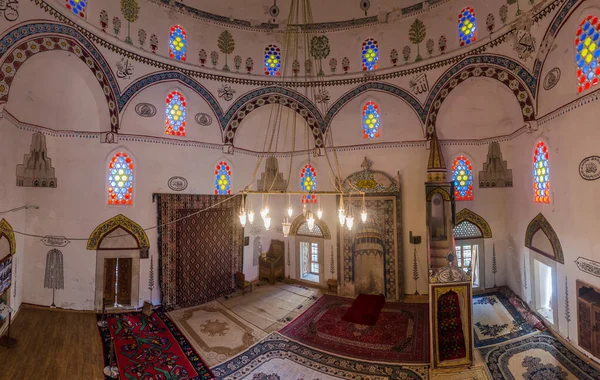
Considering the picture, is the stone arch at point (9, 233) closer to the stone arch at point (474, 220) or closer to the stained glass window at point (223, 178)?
the stained glass window at point (223, 178)

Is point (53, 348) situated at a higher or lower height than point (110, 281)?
lower

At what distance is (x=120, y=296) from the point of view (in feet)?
28.0

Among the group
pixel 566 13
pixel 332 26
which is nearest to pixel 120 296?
pixel 332 26

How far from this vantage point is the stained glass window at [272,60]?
34.8 feet

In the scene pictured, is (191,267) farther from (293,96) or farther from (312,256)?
(293,96)

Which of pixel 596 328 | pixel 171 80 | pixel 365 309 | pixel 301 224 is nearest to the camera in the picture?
pixel 596 328

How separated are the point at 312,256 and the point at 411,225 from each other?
403 centimetres

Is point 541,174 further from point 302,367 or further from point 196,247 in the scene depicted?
point 196,247

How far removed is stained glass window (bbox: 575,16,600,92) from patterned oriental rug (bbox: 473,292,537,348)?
594cm

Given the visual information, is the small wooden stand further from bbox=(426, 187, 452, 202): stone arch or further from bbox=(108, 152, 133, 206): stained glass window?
bbox=(426, 187, 452, 202): stone arch

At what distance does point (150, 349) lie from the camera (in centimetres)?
638

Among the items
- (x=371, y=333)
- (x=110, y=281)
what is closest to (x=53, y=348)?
(x=110, y=281)

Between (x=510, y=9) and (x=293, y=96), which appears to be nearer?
(x=510, y=9)

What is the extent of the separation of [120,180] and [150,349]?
16.2 ft
